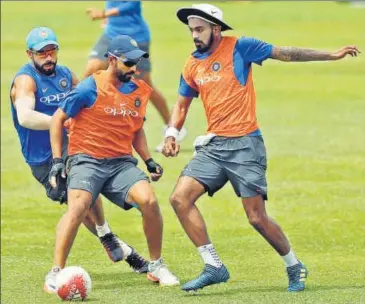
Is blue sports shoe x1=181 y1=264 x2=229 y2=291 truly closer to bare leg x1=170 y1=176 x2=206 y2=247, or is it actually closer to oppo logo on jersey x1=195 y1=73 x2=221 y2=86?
bare leg x1=170 y1=176 x2=206 y2=247

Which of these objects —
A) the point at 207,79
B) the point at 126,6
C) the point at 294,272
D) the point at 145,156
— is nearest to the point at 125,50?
the point at 207,79

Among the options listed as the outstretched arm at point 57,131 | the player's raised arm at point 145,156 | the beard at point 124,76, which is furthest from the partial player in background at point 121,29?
the outstretched arm at point 57,131

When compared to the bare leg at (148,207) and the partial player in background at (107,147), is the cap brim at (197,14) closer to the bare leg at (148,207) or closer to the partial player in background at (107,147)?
the partial player in background at (107,147)

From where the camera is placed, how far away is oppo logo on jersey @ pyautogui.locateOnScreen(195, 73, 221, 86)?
40.0 ft

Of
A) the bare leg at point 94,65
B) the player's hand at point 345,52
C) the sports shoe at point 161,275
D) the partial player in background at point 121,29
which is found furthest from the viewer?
the bare leg at point 94,65

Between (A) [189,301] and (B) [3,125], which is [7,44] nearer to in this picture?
(B) [3,125]

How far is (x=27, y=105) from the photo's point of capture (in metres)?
13.2

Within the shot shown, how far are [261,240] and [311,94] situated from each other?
12.0 m

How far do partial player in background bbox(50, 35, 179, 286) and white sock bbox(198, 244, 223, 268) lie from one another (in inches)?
22.3

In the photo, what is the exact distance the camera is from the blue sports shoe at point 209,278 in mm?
12070

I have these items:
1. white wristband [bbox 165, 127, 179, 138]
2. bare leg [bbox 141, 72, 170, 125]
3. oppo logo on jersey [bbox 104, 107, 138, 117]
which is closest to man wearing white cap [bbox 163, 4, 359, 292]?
white wristband [bbox 165, 127, 179, 138]

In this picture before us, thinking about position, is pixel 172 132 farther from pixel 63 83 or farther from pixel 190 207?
pixel 63 83

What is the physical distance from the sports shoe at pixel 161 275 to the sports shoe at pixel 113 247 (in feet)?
2.35

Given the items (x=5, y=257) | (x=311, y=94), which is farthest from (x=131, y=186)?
(x=311, y=94)
